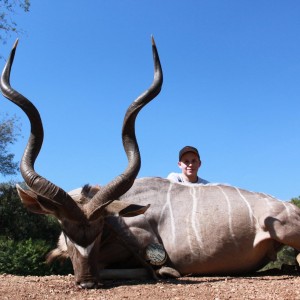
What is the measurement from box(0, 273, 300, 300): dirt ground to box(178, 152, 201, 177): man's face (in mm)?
2112

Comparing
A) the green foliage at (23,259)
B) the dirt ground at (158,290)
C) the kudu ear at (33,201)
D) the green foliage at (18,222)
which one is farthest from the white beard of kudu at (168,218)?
the green foliage at (18,222)

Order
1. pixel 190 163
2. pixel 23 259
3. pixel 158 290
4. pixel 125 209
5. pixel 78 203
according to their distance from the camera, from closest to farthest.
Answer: pixel 158 290 → pixel 78 203 → pixel 125 209 → pixel 190 163 → pixel 23 259

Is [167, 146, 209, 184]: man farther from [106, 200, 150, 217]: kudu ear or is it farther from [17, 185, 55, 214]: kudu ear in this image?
[17, 185, 55, 214]: kudu ear

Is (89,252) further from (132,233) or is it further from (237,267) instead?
(237,267)

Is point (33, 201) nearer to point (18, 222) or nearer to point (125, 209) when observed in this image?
point (125, 209)

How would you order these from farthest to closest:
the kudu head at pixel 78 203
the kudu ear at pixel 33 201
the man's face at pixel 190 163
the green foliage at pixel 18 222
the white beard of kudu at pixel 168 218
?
the green foliage at pixel 18 222, the man's face at pixel 190 163, the white beard of kudu at pixel 168 218, the kudu ear at pixel 33 201, the kudu head at pixel 78 203

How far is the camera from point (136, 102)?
4809mm

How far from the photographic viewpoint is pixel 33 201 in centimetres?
420

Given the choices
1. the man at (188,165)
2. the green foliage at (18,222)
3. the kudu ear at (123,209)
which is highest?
the man at (188,165)

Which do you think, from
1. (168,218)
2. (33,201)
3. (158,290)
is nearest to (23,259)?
(168,218)

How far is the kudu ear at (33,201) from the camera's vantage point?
4.07 m

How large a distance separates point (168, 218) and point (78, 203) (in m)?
1.13

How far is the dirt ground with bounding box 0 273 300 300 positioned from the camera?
135 inches

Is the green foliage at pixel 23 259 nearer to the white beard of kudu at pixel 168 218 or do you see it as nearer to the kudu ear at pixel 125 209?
the white beard of kudu at pixel 168 218
